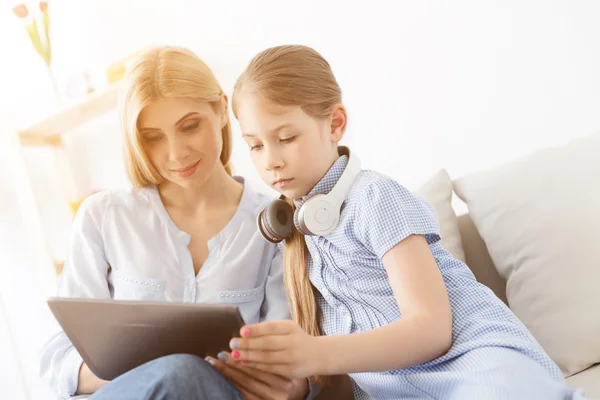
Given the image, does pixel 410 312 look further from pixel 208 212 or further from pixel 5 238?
pixel 5 238

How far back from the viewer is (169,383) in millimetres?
798

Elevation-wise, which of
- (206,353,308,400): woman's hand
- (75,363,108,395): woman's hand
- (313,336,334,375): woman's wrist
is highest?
(313,336,334,375): woman's wrist

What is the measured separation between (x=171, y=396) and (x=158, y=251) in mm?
547

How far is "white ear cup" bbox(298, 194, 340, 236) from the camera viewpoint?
1.06 meters

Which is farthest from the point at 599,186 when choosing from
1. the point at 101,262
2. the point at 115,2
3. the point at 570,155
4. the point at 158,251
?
the point at 115,2

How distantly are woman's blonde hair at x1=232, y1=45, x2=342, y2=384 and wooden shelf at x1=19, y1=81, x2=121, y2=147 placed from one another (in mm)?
1015

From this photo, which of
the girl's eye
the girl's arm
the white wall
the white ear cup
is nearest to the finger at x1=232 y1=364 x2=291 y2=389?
the girl's arm

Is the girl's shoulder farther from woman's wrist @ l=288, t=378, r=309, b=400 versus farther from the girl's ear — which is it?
woman's wrist @ l=288, t=378, r=309, b=400

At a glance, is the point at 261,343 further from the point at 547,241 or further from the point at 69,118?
the point at 69,118

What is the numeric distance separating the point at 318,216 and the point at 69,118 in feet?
4.58

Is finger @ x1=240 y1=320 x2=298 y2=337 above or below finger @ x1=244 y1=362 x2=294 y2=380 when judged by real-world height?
above

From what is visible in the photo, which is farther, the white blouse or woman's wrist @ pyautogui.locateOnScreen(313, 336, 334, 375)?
the white blouse

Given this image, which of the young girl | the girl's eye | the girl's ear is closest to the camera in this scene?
the young girl

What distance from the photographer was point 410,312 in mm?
950
